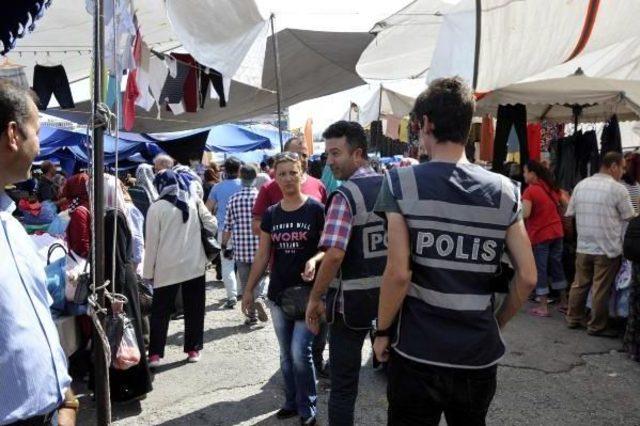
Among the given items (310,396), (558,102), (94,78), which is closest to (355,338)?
(310,396)

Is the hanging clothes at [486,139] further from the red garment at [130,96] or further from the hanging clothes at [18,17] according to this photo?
the hanging clothes at [18,17]

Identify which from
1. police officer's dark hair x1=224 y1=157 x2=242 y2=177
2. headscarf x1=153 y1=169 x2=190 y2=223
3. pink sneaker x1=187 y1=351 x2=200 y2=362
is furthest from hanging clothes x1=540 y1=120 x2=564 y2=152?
pink sneaker x1=187 y1=351 x2=200 y2=362

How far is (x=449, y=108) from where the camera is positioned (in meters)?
2.07

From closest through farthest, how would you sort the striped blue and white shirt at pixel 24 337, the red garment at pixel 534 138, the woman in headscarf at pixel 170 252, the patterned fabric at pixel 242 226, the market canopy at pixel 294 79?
the striped blue and white shirt at pixel 24 337 < the woman in headscarf at pixel 170 252 < the patterned fabric at pixel 242 226 < the market canopy at pixel 294 79 < the red garment at pixel 534 138

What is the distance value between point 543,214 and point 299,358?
14.5ft

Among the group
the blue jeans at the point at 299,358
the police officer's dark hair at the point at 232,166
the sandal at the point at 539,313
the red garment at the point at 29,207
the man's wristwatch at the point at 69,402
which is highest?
the police officer's dark hair at the point at 232,166

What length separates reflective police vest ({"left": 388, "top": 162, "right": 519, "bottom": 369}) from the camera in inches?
80.2

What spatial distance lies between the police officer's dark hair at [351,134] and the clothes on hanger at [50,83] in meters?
7.64

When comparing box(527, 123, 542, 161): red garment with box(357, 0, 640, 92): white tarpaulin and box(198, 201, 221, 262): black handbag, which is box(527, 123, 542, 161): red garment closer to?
box(357, 0, 640, 92): white tarpaulin

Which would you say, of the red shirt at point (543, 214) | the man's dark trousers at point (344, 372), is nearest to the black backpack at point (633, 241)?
the red shirt at point (543, 214)

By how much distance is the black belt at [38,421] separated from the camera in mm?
1554

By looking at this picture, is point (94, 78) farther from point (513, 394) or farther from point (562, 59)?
point (513, 394)

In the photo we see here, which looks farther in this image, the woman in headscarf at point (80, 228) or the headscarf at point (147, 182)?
the headscarf at point (147, 182)

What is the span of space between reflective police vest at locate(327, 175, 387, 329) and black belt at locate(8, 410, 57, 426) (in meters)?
1.63
